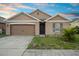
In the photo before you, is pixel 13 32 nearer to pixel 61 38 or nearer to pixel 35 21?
pixel 35 21

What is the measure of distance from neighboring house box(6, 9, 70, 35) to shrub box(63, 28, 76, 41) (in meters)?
1.48

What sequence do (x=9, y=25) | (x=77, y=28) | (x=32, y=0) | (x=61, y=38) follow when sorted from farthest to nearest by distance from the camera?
(x=9, y=25) < (x=61, y=38) < (x=77, y=28) < (x=32, y=0)

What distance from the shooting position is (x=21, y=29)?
2112 cm

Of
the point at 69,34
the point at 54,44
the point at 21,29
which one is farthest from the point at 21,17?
the point at 54,44

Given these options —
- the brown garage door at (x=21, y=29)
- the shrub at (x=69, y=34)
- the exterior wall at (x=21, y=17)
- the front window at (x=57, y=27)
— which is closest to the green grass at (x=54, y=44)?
the shrub at (x=69, y=34)

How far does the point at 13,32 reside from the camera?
2097 centimetres

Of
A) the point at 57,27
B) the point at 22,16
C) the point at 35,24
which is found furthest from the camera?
the point at 35,24

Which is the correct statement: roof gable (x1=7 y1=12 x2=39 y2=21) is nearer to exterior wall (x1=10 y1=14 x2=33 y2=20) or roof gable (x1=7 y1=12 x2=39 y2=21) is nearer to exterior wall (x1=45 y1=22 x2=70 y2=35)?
exterior wall (x1=10 y1=14 x2=33 y2=20)

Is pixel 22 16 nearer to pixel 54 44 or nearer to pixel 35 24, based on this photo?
pixel 35 24

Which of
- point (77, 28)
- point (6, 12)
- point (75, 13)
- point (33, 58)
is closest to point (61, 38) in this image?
point (77, 28)

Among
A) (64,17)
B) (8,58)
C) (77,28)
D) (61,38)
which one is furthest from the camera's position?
(64,17)

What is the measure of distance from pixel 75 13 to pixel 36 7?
13.1ft

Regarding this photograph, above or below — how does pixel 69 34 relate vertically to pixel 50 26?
below

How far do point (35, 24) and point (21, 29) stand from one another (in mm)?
1972
